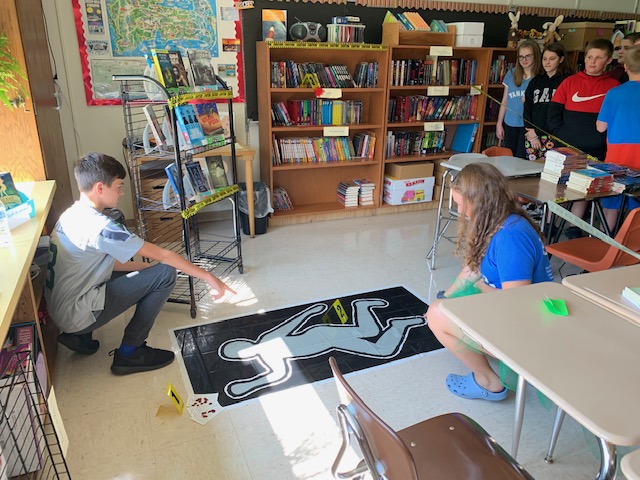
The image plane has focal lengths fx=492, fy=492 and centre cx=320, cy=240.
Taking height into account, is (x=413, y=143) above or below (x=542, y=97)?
below

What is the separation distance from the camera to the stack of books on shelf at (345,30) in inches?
171

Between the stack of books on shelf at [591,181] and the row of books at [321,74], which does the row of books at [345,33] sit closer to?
the row of books at [321,74]

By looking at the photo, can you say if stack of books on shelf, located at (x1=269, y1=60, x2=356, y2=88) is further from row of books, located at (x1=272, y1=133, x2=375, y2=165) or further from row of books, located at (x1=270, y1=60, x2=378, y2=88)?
row of books, located at (x1=272, y1=133, x2=375, y2=165)

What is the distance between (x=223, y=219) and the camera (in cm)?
472

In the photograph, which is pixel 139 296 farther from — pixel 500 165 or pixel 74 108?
pixel 500 165

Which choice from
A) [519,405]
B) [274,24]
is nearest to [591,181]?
[519,405]

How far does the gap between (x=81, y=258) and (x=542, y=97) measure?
157 inches

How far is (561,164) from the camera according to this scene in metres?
3.18

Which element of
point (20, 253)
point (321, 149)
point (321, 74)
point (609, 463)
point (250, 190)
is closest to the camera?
point (609, 463)

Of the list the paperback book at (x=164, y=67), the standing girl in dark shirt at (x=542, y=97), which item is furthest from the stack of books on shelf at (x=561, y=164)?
the paperback book at (x=164, y=67)

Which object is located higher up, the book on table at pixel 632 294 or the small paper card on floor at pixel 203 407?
the book on table at pixel 632 294

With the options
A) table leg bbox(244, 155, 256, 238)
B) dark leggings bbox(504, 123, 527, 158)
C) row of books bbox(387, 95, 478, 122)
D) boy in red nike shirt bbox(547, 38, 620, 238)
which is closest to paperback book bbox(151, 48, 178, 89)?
table leg bbox(244, 155, 256, 238)

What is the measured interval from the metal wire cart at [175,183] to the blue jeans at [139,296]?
0.45 meters

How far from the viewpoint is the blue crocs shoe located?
2.24 meters
